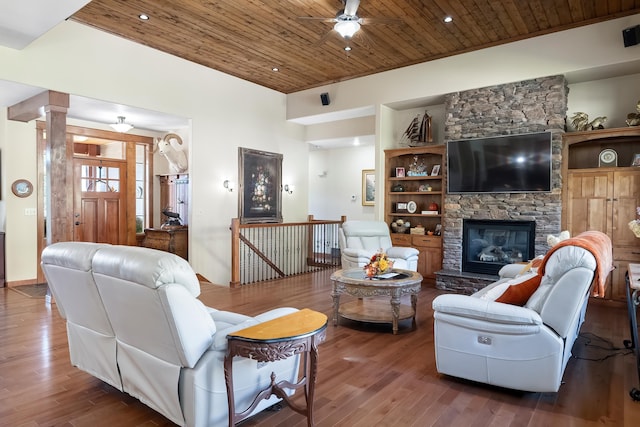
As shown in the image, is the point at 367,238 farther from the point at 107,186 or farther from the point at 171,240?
the point at 107,186

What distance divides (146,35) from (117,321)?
4788 mm

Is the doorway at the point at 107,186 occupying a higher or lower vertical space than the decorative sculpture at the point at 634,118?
lower

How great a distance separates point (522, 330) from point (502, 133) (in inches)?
165

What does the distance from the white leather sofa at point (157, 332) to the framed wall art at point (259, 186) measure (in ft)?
17.0

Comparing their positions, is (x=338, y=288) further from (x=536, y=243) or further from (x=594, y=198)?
(x=594, y=198)

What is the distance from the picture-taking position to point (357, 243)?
21.5 feet

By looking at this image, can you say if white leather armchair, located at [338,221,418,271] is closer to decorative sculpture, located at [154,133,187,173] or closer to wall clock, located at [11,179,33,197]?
decorative sculpture, located at [154,133,187,173]

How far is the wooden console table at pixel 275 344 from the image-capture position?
198cm

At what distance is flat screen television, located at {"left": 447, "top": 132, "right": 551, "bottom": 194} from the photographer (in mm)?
5688

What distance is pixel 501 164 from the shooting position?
19.8ft

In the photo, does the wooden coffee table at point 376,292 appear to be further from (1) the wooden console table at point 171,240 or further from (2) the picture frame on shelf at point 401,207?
(1) the wooden console table at point 171,240

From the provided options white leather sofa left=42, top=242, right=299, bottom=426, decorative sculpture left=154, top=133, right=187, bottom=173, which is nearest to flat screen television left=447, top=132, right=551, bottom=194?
white leather sofa left=42, top=242, right=299, bottom=426

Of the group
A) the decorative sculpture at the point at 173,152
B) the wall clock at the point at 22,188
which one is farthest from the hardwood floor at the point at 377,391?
the decorative sculpture at the point at 173,152

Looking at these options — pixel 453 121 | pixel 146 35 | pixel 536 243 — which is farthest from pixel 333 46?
pixel 536 243
